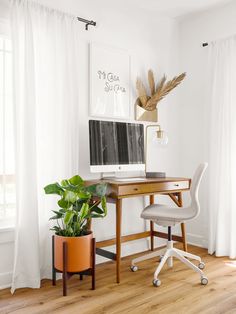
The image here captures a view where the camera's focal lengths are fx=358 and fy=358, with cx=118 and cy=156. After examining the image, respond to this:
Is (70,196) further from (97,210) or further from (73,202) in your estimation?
(97,210)

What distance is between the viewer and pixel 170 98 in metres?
4.23

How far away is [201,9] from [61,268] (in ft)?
10.2

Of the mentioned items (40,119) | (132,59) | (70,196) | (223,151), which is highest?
(132,59)

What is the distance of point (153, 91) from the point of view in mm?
3957

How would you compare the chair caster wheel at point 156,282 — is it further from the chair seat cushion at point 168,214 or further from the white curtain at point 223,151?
the white curtain at point 223,151

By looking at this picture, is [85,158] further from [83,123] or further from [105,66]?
[105,66]

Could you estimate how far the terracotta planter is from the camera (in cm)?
271

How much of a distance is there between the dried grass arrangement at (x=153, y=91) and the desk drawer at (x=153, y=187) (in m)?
0.97

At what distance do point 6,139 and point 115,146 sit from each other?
38.4 inches

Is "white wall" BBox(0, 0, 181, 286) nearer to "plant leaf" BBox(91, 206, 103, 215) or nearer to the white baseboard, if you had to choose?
the white baseboard

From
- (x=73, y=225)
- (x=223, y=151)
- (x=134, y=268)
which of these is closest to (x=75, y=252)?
(x=73, y=225)

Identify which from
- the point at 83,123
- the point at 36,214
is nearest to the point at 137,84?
the point at 83,123

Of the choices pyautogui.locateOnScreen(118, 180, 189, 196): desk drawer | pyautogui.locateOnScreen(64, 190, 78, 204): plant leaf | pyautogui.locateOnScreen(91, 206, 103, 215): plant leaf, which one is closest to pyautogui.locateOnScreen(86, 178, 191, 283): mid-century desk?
pyautogui.locateOnScreen(118, 180, 189, 196): desk drawer

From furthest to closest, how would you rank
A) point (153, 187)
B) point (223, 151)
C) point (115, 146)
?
1. point (223, 151)
2. point (115, 146)
3. point (153, 187)
